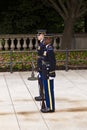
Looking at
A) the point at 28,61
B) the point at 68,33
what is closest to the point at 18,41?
the point at 68,33

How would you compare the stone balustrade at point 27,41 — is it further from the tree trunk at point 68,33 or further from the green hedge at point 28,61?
the green hedge at point 28,61

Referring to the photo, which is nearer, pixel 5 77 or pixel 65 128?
pixel 65 128

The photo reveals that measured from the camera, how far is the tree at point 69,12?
20098 millimetres

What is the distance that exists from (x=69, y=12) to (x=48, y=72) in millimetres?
11079

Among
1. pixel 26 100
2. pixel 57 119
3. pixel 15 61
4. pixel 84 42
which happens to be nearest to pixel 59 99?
pixel 26 100

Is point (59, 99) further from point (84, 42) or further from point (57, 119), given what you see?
point (84, 42)

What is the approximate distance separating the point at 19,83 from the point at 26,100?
2.58 meters

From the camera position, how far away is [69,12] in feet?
66.9

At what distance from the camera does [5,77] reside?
14.9m

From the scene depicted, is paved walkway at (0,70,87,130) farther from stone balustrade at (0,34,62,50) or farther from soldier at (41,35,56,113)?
stone balustrade at (0,34,62,50)

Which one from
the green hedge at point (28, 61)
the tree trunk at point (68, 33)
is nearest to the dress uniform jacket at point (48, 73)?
the green hedge at point (28, 61)

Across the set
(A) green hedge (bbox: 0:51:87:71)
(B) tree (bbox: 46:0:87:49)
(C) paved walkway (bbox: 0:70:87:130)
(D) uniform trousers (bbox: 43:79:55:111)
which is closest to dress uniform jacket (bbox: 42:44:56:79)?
(D) uniform trousers (bbox: 43:79:55:111)

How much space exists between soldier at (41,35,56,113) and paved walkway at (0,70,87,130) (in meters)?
0.26

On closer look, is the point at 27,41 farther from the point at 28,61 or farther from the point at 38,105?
the point at 38,105
